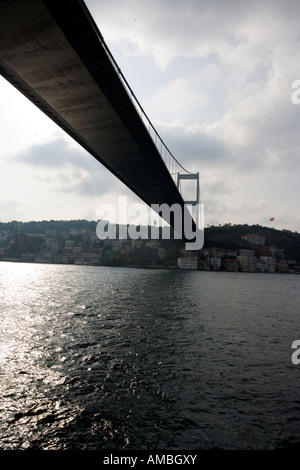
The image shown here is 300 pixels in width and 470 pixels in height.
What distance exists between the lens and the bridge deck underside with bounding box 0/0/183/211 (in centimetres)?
1196

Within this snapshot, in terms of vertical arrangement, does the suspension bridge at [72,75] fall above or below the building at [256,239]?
above

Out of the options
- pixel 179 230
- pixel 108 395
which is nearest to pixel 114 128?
pixel 108 395

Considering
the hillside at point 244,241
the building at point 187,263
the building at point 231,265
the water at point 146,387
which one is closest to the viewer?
the water at point 146,387

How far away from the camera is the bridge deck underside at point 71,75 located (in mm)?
11961

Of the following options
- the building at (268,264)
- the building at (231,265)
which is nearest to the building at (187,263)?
the building at (231,265)

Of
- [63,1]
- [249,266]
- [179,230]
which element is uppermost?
[63,1]

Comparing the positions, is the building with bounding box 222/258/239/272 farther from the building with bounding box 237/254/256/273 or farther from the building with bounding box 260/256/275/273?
the building with bounding box 260/256/275/273

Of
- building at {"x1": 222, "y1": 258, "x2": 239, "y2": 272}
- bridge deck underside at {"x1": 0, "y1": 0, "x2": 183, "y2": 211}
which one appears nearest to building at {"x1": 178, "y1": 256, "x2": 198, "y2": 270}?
building at {"x1": 222, "y1": 258, "x2": 239, "y2": 272}

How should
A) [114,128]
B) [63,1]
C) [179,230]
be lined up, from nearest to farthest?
[63,1], [114,128], [179,230]

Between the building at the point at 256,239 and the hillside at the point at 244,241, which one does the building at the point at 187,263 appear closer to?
the hillside at the point at 244,241

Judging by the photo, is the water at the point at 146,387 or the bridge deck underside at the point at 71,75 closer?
the water at the point at 146,387
